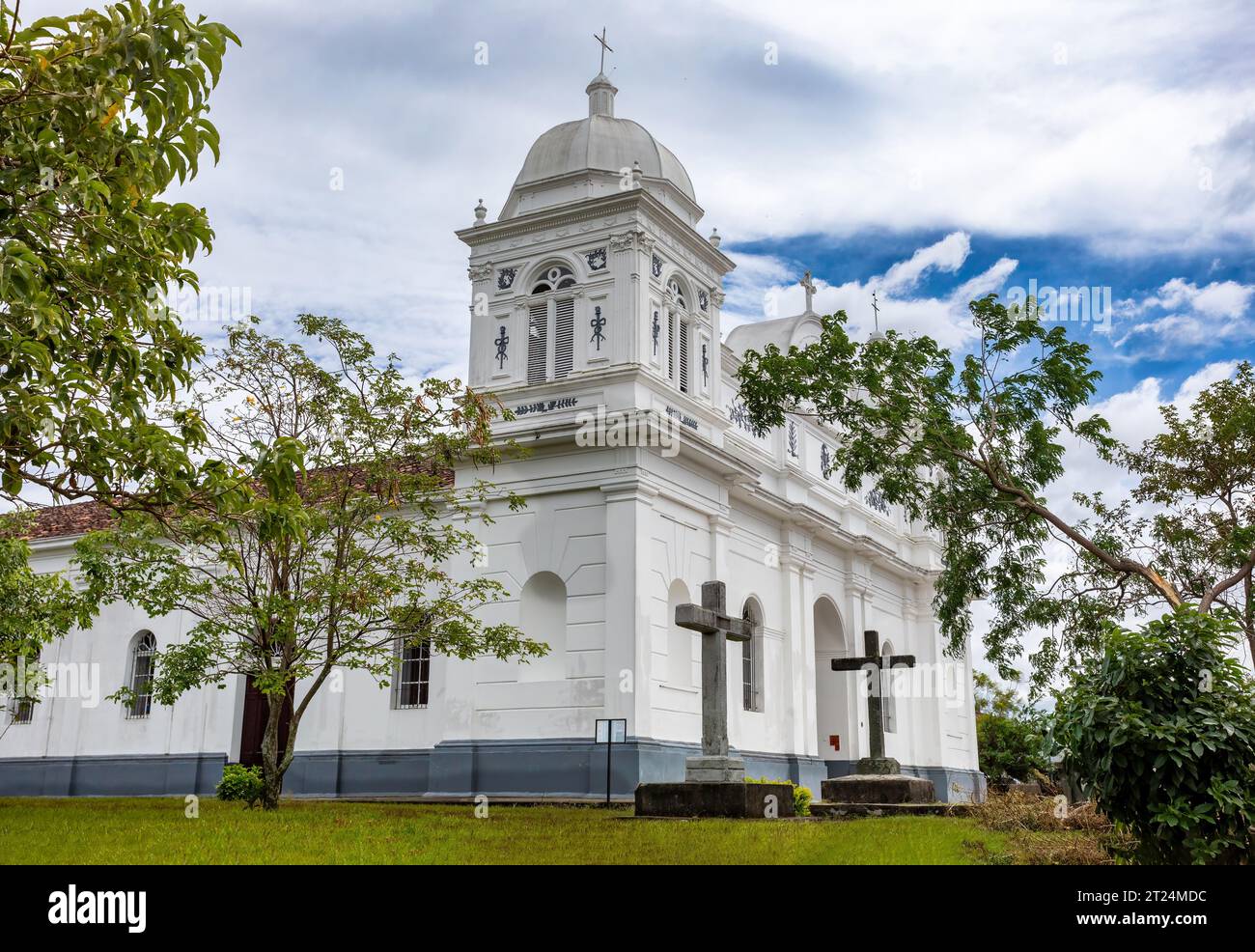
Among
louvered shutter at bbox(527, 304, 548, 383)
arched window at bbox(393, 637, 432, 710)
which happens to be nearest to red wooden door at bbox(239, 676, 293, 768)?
arched window at bbox(393, 637, 432, 710)

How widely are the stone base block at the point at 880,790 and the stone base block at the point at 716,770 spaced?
4306mm

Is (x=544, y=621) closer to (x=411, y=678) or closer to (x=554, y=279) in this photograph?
(x=411, y=678)

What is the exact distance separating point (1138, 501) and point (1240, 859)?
13.3 m

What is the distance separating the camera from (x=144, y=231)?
8078 millimetres

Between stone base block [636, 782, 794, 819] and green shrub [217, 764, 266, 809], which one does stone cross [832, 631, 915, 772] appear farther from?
green shrub [217, 764, 266, 809]

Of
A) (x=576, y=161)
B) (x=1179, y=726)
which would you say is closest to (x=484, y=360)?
(x=576, y=161)

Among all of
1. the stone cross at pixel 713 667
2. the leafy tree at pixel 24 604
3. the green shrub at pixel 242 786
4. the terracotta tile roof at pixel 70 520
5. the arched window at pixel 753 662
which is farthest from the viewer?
the terracotta tile roof at pixel 70 520

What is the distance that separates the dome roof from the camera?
23.5 m

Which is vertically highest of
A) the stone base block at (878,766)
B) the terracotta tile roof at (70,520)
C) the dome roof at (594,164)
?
the dome roof at (594,164)

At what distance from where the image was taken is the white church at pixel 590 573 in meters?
20.6

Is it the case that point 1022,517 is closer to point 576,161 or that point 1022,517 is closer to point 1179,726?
point 1179,726

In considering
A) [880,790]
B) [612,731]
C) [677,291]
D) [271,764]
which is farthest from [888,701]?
[271,764]

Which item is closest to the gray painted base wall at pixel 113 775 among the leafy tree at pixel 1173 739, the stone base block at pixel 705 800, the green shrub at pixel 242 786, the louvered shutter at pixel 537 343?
the green shrub at pixel 242 786

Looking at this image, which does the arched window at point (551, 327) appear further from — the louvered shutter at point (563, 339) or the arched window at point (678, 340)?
the arched window at point (678, 340)
